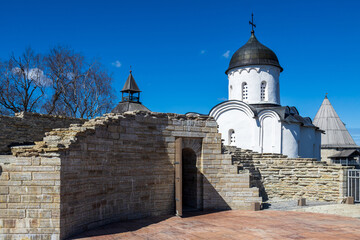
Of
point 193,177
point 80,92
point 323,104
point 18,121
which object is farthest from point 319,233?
point 323,104

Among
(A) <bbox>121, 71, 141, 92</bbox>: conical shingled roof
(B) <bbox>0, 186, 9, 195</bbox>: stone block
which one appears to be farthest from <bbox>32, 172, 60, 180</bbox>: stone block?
(A) <bbox>121, 71, 141, 92</bbox>: conical shingled roof

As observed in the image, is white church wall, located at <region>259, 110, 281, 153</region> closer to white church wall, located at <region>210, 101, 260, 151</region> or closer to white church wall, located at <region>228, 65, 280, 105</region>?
white church wall, located at <region>210, 101, 260, 151</region>

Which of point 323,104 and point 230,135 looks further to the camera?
point 323,104

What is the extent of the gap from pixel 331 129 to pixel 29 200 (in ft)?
113

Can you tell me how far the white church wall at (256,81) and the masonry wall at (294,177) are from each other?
8.48m

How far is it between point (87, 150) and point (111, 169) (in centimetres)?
120

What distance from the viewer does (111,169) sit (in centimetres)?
934

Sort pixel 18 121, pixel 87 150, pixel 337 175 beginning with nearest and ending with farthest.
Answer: pixel 87 150, pixel 18 121, pixel 337 175

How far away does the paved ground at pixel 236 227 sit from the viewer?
8.03 m

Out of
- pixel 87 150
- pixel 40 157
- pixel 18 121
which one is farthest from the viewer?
pixel 18 121

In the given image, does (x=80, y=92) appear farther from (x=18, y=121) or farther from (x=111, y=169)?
(x=111, y=169)

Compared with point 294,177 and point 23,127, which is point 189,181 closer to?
point 294,177

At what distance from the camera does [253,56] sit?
2409 cm

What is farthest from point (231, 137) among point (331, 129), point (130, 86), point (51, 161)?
point (331, 129)
